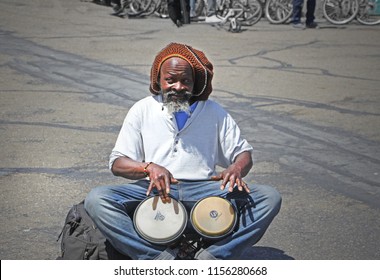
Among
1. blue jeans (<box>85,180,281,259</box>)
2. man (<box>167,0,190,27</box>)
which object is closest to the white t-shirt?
blue jeans (<box>85,180,281,259</box>)

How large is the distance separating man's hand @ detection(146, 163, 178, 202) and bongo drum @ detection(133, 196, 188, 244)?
41 mm

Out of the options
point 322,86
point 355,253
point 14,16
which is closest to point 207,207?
point 355,253

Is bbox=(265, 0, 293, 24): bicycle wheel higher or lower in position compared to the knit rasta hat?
lower

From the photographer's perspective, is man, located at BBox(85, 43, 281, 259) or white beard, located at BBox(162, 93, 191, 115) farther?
white beard, located at BBox(162, 93, 191, 115)

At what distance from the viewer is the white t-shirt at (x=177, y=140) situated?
404 centimetres

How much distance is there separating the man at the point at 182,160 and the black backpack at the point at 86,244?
11 cm

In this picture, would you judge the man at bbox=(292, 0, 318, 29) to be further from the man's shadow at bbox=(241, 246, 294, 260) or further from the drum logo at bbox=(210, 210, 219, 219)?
the drum logo at bbox=(210, 210, 219, 219)

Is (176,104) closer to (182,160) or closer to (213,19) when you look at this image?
(182,160)

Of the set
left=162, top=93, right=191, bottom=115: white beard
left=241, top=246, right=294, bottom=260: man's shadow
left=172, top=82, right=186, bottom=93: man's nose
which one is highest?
left=172, top=82, right=186, bottom=93: man's nose

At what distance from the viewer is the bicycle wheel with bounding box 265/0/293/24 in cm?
1802

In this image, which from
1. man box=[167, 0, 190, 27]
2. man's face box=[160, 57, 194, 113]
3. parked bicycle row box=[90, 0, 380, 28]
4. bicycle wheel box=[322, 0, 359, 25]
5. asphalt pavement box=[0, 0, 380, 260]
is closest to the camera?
man's face box=[160, 57, 194, 113]

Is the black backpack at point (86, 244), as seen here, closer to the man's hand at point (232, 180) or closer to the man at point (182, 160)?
the man at point (182, 160)

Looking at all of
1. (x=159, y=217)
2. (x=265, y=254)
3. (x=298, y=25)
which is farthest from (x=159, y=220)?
(x=298, y=25)

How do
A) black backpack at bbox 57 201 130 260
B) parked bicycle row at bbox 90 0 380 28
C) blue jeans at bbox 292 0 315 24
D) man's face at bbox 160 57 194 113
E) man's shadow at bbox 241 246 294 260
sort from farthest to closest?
parked bicycle row at bbox 90 0 380 28, blue jeans at bbox 292 0 315 24, man's shadow at bbox 241 246 294 260, man's face at bbox 160 57 194 113, black backpack at bbox 57 201 130 260
